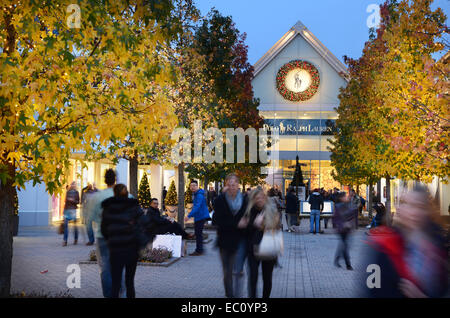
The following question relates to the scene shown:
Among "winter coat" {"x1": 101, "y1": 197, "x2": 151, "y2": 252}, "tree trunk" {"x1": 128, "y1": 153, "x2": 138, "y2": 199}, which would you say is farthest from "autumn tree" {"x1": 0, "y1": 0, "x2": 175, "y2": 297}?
"tree trunk" {"x1": 128, "y1": 153, "x2": 138, "y2": 199}

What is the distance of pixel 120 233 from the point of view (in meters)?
6.36

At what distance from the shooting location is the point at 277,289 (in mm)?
9047

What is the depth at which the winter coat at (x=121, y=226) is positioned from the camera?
20.8 ft

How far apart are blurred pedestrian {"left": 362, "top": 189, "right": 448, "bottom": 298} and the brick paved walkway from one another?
9.42 feet

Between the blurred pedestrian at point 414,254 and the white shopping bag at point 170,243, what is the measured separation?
7.92m

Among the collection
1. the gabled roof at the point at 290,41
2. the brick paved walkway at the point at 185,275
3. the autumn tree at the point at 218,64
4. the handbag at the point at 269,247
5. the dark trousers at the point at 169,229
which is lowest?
the brick paved walkway at the point at 185,275

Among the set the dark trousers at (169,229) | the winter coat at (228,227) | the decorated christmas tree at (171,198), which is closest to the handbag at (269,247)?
the winter coat at (228,227)

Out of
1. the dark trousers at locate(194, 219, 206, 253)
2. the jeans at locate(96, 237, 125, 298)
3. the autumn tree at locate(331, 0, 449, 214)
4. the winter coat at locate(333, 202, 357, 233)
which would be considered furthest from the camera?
the autumn tree at locate(331, 0, 449, 214)

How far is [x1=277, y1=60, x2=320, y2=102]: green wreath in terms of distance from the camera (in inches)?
2028

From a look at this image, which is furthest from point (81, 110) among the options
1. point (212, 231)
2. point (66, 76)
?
point (212, 231)

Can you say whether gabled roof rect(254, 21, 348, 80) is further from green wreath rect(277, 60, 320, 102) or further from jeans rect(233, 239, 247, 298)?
jeans rect(233, 239, 247, 298)

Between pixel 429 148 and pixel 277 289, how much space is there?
30.5ft

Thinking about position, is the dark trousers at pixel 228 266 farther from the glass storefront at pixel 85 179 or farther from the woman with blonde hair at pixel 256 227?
the glass storefront at pixel 85 179
